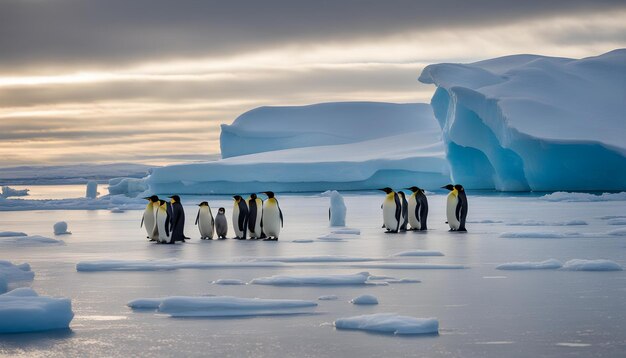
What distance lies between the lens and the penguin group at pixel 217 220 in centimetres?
1153

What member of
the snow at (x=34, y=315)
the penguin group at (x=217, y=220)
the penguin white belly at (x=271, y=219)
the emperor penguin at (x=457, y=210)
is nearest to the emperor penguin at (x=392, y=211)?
the emperor penguin at (x=457, y=210)

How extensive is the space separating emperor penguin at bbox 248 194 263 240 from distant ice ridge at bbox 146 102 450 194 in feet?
68.7

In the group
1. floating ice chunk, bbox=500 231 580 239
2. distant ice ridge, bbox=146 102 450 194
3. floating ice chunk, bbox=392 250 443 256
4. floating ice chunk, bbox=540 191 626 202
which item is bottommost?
floating ice chunk, bbox=392 250 443 256

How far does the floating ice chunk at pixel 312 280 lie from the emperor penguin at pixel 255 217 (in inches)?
206

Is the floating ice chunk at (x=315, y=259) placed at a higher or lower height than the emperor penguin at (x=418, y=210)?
lower

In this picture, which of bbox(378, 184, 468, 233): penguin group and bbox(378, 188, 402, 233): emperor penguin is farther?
bbox(378, 188, 402, 233): emperor penguin

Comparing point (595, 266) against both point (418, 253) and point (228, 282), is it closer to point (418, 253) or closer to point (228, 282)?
point (418, 253)

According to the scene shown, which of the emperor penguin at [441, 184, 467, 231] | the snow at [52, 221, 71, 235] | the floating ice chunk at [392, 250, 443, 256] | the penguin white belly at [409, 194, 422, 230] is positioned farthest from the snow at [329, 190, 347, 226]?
the floating ice chunk at [392, 250, 443, 256]

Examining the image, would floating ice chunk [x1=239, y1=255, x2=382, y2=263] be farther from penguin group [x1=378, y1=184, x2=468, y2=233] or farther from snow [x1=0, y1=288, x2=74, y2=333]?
penguin group [x1=378, y1=184, x2=468, y2=233]

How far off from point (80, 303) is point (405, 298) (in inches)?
81.5

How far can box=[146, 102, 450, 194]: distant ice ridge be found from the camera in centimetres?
3338

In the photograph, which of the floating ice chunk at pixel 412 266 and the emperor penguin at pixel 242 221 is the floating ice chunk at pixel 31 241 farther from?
the floating ice chunk at pixel 412 266

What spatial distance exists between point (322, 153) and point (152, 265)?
101 feet

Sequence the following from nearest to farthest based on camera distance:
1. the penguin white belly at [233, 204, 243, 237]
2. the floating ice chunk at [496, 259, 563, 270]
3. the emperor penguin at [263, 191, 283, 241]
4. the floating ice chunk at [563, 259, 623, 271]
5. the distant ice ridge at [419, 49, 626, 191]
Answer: the floating ice chunk at [563, 259, 623, 271] < the floating ice chunk at [496, 259, 563, 270] < the emperor penguin at [263, 191, 283, 241] < the penguin white belly at [233, 204, 243, 237] < the distant ice ridge at [419, 49, 626, 191]
